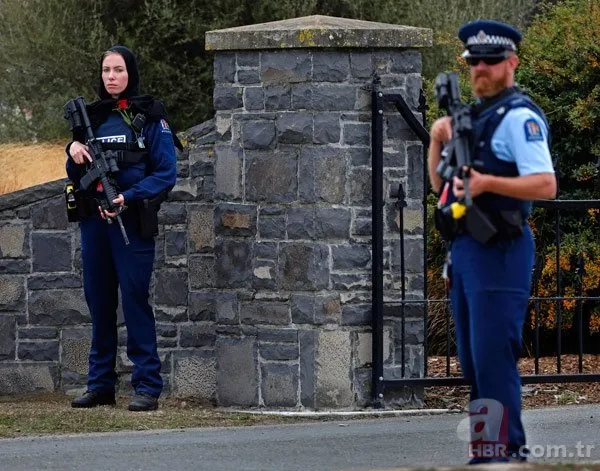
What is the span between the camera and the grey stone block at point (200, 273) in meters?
8.92

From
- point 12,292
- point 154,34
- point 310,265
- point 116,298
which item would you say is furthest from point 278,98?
point 154,34

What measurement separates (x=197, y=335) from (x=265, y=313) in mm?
731

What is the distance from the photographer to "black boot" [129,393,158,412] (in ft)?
27.2

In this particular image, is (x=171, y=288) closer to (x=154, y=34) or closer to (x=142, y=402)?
(x=142, y=402)

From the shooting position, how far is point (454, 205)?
5.55 m

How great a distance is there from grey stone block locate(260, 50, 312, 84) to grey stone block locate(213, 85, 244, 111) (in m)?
0.17

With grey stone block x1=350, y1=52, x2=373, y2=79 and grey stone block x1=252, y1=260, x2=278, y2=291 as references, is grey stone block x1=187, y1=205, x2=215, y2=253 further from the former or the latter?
grey stone block x1=350, y1=52, x2=373, y2=79

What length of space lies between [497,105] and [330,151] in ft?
9.00

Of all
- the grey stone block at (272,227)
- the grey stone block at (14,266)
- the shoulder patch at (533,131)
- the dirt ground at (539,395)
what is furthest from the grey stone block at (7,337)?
the shoulder patch at (533,131)

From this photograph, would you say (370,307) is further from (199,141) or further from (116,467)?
(116,467)

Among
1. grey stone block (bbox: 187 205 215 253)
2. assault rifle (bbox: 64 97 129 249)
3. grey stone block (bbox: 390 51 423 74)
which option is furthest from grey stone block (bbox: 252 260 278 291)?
grey stone block (bbox: 390 51 423 74)

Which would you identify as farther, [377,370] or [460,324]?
[377,370]

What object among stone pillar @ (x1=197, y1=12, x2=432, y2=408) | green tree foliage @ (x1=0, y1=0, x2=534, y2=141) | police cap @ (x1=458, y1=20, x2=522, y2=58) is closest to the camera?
police cap @ (x1=458, y1=20, x2=522, y2=58)

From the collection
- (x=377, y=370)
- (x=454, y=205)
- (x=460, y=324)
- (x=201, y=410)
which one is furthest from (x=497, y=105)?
(x=201, y=410)
